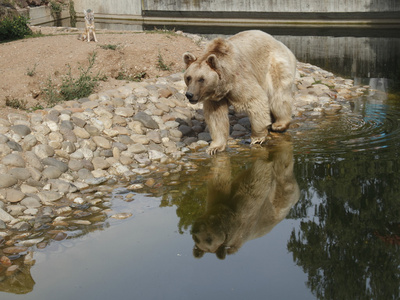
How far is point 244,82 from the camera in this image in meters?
8.14

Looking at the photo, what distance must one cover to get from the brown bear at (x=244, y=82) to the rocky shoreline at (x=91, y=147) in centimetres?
67

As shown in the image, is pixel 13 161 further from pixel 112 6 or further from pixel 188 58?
pixel 112 6

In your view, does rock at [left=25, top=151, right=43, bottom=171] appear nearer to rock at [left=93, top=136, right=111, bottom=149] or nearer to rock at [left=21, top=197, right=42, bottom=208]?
rock at [left=21, top=197, right=42, bottom=208]

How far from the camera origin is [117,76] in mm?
11289

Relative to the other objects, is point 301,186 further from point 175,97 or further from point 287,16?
point 287,16

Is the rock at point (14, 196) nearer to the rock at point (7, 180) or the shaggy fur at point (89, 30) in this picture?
the rock at point (7, 180)

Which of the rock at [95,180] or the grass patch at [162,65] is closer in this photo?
the rock at [95,180]

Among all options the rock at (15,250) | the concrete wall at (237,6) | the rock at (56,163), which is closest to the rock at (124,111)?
the rock at (56,163)

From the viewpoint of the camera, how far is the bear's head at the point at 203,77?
7570mm

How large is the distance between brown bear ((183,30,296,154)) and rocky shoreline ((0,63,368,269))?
67 centimetres

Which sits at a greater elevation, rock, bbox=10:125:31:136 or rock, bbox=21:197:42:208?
rock, bbox=10:125:31:136

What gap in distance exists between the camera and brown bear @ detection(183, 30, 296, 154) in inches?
303

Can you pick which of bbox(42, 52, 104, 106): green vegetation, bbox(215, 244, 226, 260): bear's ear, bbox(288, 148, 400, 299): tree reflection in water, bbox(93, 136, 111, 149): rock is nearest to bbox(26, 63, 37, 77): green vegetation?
bbox(42, 52, 104, 106): green vegetation

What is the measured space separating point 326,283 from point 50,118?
520 cm
